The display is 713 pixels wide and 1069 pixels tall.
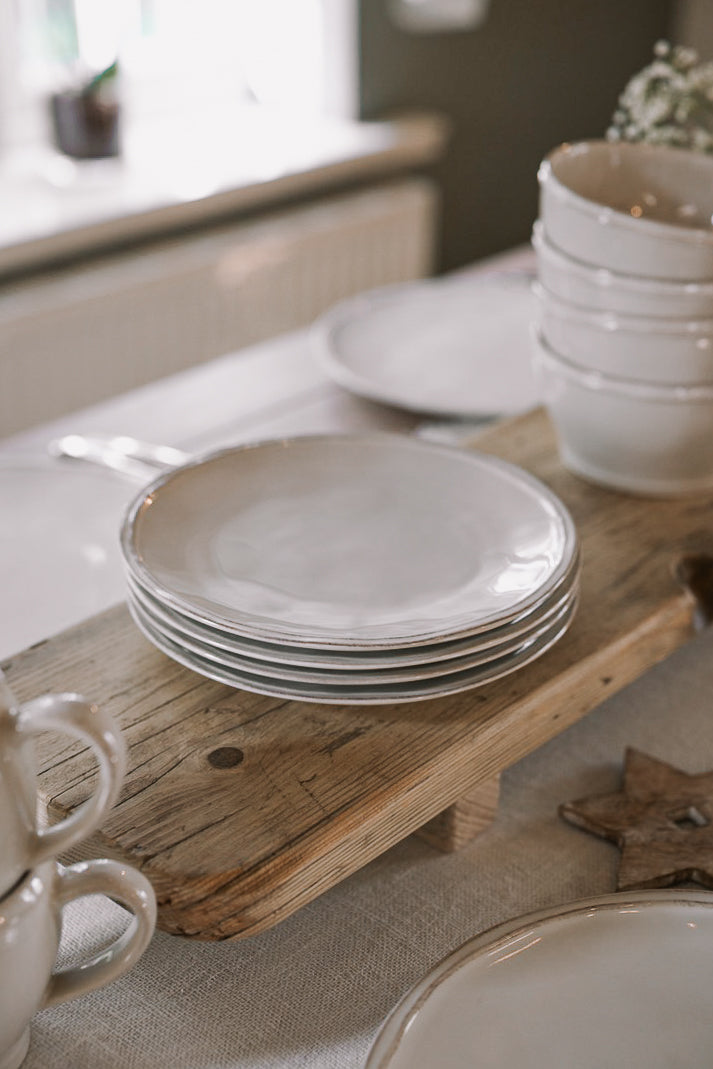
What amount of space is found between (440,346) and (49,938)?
86cm

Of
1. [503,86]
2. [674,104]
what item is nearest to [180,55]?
[503,86]

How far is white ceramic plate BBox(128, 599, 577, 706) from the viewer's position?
603 mm

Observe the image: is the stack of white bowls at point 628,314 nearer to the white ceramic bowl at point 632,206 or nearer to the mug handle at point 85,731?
the white ceramic bowl at point 632,206

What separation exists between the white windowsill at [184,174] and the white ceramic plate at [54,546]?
3.31 feet

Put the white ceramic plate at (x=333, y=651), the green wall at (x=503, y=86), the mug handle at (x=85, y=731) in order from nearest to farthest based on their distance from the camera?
the mug handle at (x=85, y=731)
the white ceramic plate at (x=333, y=651)
the green wall at (x=503, y=86)

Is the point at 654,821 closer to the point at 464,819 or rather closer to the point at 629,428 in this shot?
the point at 464,819

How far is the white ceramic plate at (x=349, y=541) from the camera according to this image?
24.8 inches

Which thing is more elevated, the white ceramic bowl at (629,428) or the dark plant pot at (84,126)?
the white ceramic bowl at (629,428)

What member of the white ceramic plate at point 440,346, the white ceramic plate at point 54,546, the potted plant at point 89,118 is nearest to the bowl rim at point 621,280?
the white ceramic plate at point 440,346

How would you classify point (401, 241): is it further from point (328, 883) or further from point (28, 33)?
point (328, 883)

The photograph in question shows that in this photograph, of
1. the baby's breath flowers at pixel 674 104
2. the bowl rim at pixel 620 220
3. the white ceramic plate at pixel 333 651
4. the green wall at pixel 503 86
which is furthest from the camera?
the green wall at pixel 503 86

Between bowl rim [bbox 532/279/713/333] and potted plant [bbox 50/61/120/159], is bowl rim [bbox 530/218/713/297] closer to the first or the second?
bowl rim [bbox 532/279/713/333]

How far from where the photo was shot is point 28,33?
2215mm

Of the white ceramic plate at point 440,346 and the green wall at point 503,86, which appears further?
the green wall at point 503,86
